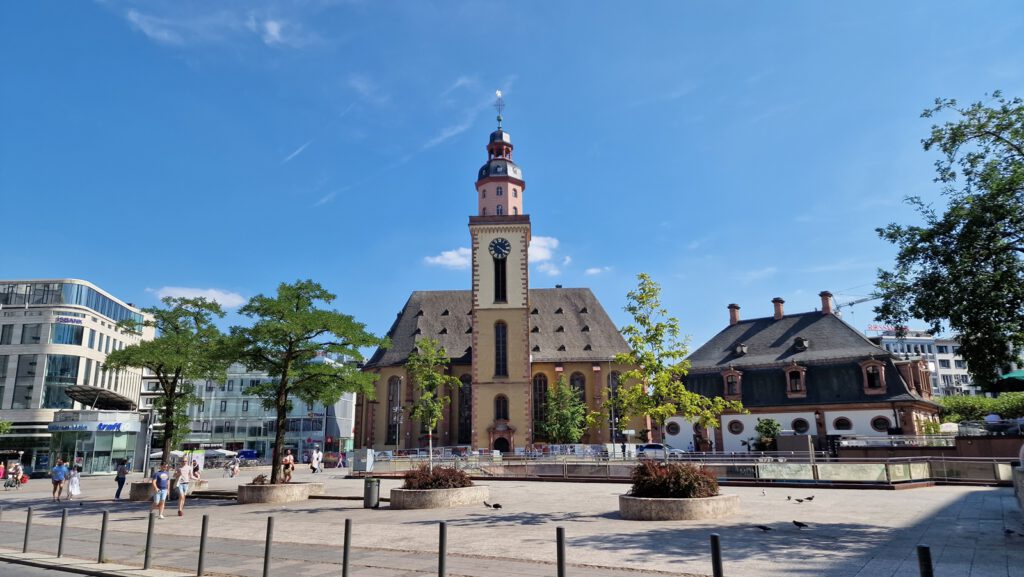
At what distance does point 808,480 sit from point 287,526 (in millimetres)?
18815

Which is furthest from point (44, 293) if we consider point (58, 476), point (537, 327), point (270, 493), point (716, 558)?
point (716, 558)

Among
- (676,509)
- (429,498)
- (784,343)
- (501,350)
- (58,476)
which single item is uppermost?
(501,350)

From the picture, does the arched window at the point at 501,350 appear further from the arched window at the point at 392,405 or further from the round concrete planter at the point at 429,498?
the round concrete planter at the point at 429,498

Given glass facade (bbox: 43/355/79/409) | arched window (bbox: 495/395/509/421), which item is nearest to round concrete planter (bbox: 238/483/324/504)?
arched window (bbox: 495/395/509/421)

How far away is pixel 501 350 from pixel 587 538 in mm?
44696

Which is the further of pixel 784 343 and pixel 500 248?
pixel 500 248

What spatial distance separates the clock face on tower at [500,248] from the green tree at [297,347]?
109 ft

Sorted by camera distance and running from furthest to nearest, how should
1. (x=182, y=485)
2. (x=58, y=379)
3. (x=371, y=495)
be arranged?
1. (x=58, y=379)
2. (x=371, y=495)
3. (x=182, y=485)

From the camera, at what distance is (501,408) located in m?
57.1

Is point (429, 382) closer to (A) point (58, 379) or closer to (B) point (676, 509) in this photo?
(A) point (58, 379)

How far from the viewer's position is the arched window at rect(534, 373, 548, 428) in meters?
59.2

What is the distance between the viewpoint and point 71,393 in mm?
47906

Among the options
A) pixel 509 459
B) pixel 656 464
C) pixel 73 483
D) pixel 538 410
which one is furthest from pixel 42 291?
pixel 656 464

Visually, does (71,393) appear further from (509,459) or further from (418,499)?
(418,499)
